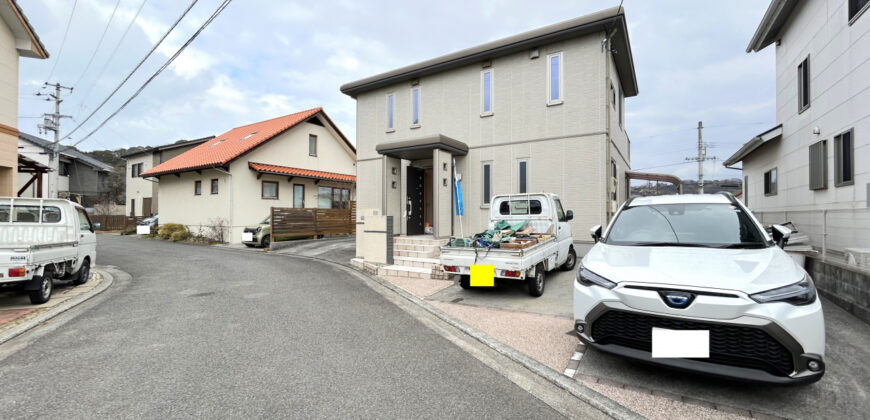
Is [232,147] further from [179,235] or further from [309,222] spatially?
[309,222]

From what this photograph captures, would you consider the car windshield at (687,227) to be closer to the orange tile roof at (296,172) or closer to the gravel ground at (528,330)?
the gravel ground at (528,330)

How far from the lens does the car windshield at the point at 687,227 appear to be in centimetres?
350

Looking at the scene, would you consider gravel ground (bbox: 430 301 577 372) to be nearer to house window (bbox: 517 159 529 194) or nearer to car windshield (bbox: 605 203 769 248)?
car windshield (bbox: 605 203 769 248)

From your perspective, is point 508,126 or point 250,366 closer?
point 250,366

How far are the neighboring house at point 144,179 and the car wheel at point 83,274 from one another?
21554 millimetres

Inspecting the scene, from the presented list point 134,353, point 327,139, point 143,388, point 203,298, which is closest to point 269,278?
point 203,298

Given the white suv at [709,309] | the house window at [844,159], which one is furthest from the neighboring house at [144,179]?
the house window at [844,159]

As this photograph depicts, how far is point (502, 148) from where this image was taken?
10.1 meters

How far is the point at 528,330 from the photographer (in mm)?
4301

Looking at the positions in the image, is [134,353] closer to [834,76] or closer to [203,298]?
[203,298]

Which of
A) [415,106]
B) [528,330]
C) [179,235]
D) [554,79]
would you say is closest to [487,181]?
[554,79]

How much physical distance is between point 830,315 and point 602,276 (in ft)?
13.3

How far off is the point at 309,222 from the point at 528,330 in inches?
514

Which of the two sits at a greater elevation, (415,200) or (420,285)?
(415,200)
